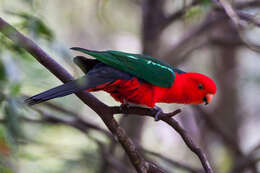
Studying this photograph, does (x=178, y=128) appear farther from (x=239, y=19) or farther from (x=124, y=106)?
(x=239, y=19)

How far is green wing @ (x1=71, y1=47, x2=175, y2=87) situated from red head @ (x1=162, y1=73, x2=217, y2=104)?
10cm

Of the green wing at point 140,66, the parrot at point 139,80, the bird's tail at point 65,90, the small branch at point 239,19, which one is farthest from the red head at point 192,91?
the bird's tail at point 65,90

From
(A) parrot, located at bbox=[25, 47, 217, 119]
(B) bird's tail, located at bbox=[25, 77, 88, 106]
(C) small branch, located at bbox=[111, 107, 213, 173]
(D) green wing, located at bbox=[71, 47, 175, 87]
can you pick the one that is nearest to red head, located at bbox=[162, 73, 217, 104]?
(A) parrot, located at bbox=[25, 47, 217, 119]

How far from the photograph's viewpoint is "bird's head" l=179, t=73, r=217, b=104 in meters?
3.35

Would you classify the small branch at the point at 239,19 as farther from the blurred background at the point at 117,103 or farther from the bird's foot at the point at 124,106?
the bird's foot at the point at 124,106

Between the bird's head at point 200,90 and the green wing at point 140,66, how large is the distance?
17 centimetres

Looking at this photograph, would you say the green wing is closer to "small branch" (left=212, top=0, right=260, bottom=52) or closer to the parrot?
the parrot

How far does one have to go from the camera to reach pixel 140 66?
318 cm

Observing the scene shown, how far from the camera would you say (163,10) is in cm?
473

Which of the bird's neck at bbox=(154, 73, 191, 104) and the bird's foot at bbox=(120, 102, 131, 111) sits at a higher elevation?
the bird's foot at bbox=(120, 102, 131, 111)

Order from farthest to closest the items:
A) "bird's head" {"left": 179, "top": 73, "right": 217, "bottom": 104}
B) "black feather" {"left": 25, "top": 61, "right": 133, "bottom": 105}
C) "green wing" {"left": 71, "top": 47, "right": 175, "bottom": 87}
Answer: "bird's head" {"left": 179, "top": 73, "right": 217, "bottom": 104}
"green wing" {"left": 71, "top": 47, "right": 175, "bottom": 87}
"black feather" {"left": 25, "top": 61, "right": 133, "bottom": 105}

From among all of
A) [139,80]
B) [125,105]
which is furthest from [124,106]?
[139,80]

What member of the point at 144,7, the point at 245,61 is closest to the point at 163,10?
the point at 144,7

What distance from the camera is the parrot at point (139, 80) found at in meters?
2.79
